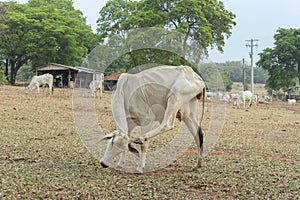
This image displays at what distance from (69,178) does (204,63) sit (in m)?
4.05

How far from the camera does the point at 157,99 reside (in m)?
6.84

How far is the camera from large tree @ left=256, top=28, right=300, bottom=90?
44.3 meters

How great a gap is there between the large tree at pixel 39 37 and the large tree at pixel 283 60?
2177 centimetres

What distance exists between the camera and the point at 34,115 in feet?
46.1

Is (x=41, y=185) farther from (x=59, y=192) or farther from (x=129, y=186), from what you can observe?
(x=129, y=186)

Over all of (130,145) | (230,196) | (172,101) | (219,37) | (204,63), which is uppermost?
(219,37)

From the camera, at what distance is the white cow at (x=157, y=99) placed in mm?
6543

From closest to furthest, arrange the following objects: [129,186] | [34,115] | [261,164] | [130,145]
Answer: [129,186] → [130,145] → [261,164] → [34,115]

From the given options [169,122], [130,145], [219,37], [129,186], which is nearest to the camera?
[129,186]

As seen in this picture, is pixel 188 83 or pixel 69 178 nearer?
pixel 69 178

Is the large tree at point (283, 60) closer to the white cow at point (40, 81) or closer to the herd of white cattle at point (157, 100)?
the white cow at point (40, 81)

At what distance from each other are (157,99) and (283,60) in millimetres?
41713

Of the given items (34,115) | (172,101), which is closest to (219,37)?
(34,115)

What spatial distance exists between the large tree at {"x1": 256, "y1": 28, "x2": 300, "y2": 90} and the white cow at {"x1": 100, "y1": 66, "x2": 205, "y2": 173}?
40202 mm
